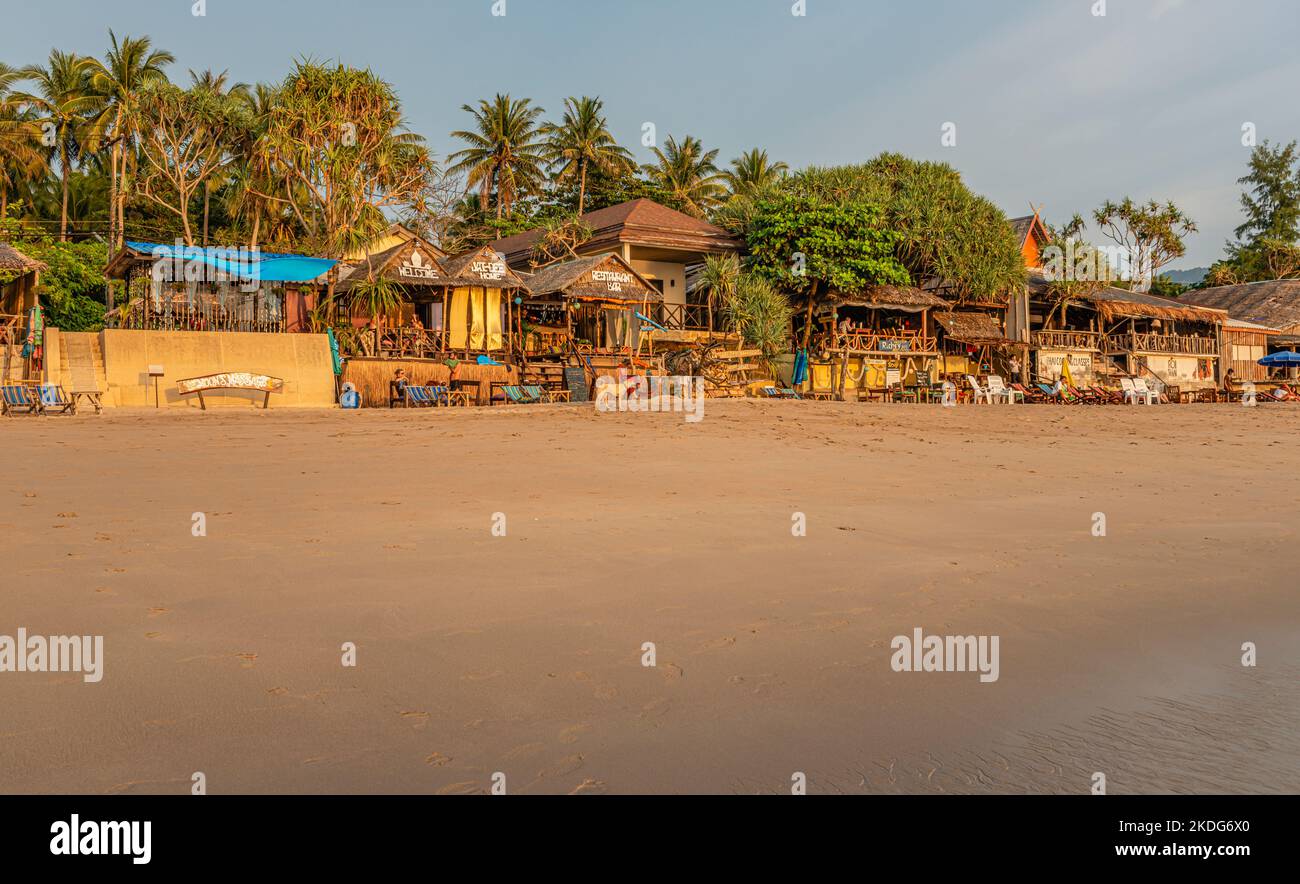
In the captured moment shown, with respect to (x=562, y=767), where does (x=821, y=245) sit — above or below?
above

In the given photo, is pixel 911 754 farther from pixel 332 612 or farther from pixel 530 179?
pixel 530 179

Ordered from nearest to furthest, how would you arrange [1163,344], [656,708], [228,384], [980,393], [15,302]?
[656,708]
[228,384]
[15,302]
[980,393]
[1163,344]

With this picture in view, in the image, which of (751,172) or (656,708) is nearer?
(656,708)

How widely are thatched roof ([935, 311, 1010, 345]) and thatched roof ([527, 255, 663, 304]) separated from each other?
47.1 feet

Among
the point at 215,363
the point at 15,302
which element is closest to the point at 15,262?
the point at 15,302

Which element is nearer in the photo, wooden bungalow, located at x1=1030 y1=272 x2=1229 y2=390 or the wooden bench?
the wooden bench

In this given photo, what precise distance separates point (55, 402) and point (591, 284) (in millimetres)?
15400

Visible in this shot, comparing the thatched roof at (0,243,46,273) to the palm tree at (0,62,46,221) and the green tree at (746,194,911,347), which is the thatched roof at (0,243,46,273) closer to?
the palm tree at (0,62,46,221)

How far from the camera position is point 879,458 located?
12812 mm

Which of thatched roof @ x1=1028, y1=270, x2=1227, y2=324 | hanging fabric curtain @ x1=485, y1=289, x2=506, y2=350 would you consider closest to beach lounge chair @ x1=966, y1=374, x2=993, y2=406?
thatched roof @ x1=1028, y1=270, x2=1227, y2=324

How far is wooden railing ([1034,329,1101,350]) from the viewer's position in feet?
136

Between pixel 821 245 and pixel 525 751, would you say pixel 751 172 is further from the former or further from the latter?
pixel 525 751

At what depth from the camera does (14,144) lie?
41.0 meters
